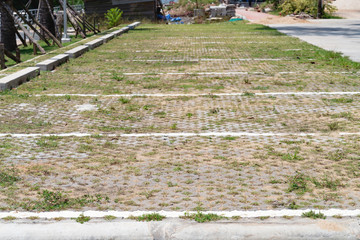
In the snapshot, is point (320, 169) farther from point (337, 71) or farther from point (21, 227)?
point (337, 71)

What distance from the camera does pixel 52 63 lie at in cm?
1358

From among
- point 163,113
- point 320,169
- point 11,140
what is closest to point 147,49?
point 163,113

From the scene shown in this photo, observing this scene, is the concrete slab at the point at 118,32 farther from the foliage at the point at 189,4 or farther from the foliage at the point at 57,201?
the foliage at the point at 189,4

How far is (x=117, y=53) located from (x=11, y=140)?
36.0ft

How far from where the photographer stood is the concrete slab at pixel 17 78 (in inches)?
414

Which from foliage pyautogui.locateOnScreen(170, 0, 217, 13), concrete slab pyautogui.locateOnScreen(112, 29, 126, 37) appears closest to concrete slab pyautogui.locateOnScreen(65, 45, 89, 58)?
concrete slab pyautogui.locateOnScreen(112, 29, 126, 37)

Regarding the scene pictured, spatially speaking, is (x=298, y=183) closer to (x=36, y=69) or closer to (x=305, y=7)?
(x=36, y=69)

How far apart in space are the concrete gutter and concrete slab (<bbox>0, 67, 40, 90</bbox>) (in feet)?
22.2

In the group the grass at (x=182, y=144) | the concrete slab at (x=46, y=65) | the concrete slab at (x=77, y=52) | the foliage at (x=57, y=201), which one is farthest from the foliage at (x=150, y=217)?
the concrete slab at (x=77, y=52)

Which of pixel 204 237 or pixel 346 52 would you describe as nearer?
pixel 204 237

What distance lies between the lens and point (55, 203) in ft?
15.6

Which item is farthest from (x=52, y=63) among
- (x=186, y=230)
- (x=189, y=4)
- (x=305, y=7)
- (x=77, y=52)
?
(x=189, y=4)

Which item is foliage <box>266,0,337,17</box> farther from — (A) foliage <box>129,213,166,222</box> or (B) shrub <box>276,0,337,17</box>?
(A) foliage <box>129,213,166,222</box>

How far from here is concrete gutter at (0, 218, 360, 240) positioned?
414 cm
